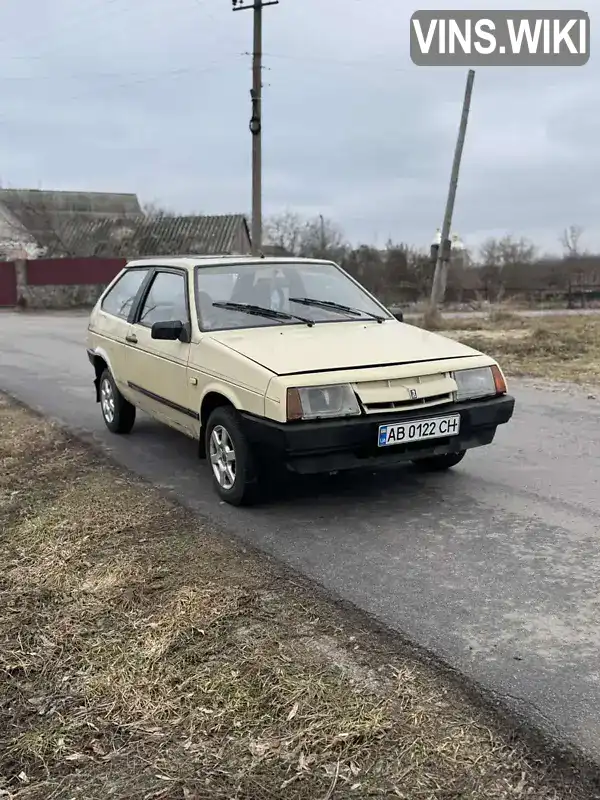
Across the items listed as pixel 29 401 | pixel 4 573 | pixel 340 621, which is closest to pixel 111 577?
pixel 4 573

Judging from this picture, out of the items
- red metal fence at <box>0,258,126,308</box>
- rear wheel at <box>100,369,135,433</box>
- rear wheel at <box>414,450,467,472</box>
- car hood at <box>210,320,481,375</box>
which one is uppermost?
red metal fence at <box>0,258,126,308</box>

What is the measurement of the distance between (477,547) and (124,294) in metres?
4.17

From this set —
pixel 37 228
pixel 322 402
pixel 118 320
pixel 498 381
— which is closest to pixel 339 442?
pixel 322 402

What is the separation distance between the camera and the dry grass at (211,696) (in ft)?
Result: 7.64

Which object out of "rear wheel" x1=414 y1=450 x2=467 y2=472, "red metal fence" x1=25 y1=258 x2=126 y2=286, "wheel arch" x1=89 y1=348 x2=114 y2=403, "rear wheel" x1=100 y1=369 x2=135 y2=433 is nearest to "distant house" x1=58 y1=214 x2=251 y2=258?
"red metal fence" x1=25 y1=258 x2=126 y2=286

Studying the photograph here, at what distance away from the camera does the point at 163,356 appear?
5.77 m

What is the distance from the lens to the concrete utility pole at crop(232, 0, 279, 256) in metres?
21.0

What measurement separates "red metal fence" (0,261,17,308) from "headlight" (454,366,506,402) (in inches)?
1181

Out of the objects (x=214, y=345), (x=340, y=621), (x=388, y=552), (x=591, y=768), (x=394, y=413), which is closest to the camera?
(x=591, y=768)

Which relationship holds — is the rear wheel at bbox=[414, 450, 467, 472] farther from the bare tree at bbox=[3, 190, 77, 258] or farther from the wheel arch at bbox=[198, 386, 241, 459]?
the bare tree at bbox=[3, 190, 77, 258]

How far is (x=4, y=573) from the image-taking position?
395cm

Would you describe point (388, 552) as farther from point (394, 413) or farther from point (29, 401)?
point (29, 401)

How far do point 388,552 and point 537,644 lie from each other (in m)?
1.15

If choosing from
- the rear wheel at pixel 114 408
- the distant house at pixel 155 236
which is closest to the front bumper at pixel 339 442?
the rear wheel at pixel 114 408
